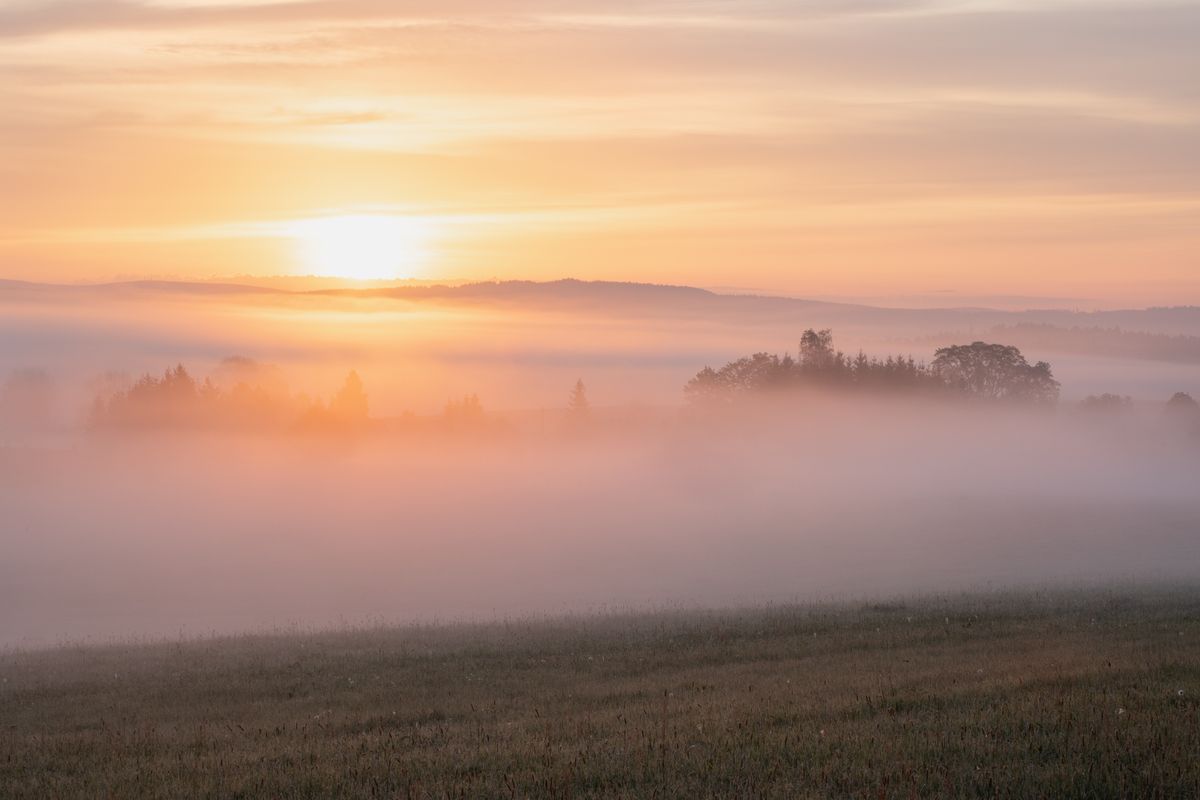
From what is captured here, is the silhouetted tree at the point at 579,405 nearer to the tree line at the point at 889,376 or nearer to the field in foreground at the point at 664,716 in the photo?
the tree line at the point at 889,376

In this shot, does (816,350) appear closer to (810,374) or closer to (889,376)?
(810,374)

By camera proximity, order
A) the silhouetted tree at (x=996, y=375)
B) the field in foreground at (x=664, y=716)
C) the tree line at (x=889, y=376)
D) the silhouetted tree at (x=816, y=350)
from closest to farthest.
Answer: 1. the field in foreground at (x=664, y=716)
2. the silhouetted tree at (x=996, y=375)
3. the tree line at (x=889, y=376)
4. the silhouetted tree at (x=816, y=350)

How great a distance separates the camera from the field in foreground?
471 inches

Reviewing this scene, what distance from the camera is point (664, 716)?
1552 centimetres

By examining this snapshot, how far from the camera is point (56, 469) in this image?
125188 millimetres

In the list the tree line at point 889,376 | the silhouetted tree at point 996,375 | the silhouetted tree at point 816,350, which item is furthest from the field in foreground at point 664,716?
the silhouetted tree at point 816,350

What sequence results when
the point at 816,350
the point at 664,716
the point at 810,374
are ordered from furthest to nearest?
the point at 816,350 → the point at 810,374 → the point at 664,716

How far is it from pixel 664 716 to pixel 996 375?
12599 centimetres

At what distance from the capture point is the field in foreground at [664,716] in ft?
39.2

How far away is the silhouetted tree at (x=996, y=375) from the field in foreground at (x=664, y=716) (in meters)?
108

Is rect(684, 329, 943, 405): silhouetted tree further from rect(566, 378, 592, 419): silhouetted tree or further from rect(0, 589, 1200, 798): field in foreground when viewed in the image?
rect(0, 589, 1200, 798): field in foreground

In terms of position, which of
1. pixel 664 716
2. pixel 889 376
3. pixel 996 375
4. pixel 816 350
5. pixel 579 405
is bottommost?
pixel 664 716

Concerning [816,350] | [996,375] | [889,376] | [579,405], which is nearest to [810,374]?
[816,350]

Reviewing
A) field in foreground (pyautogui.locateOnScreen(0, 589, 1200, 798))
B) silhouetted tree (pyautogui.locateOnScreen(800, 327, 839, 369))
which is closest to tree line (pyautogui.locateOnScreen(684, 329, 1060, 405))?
silhouetted tree (pyautogui.locateOnScreen(800, 327, 839, 369))
